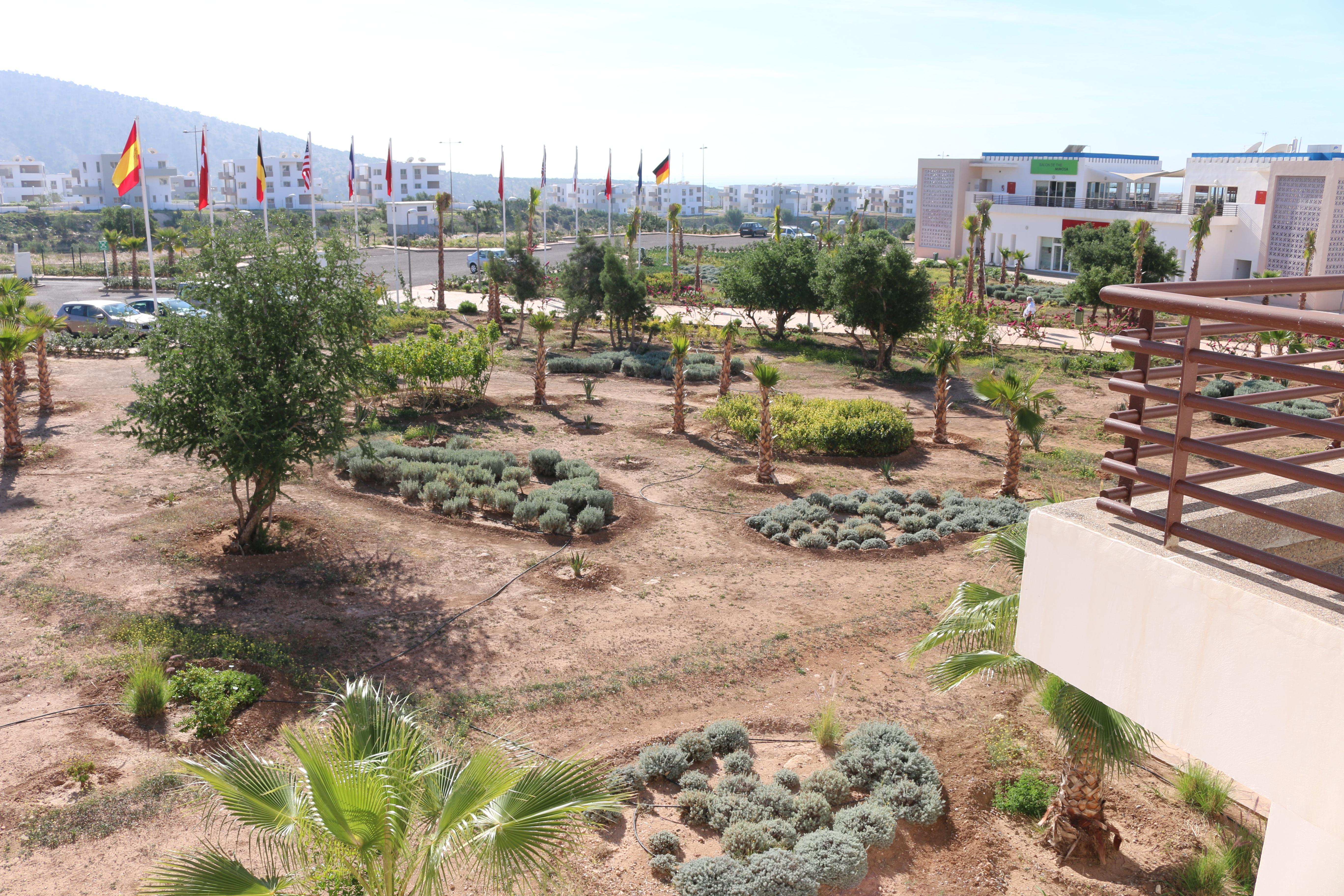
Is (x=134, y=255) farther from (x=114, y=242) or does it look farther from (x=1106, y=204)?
(x=1106, y=204)

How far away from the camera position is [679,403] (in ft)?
68.9

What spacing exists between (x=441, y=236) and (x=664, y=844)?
3592 centimetres

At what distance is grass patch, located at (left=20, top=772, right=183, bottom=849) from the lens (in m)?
7.24

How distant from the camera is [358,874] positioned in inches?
205

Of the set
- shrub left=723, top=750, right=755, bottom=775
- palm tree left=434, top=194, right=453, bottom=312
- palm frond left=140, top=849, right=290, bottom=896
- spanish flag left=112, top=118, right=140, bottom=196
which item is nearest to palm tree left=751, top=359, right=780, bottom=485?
shrub left=723, top=750, right=755, bottom=775

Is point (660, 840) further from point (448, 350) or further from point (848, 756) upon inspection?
point (448, 350)

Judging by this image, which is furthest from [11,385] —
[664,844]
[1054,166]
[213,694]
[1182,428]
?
[1054,166]

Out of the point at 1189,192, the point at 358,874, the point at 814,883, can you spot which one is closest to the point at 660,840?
the point at 814,883

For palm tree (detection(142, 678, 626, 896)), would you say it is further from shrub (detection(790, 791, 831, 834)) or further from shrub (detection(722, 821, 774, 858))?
shrub (detection(790, 791, 831, 834))

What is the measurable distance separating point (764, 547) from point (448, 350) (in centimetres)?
1071

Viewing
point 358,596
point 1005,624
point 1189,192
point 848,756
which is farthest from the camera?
point 1189,192

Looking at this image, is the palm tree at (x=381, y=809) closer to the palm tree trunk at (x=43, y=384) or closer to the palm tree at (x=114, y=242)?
the palm tree trunk at (x=43, y=384)

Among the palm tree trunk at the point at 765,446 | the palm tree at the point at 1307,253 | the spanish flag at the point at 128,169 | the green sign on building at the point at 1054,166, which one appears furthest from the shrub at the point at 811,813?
the green sign on building at the point at 1054,166

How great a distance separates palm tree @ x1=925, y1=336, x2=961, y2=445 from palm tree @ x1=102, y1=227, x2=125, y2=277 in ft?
131
